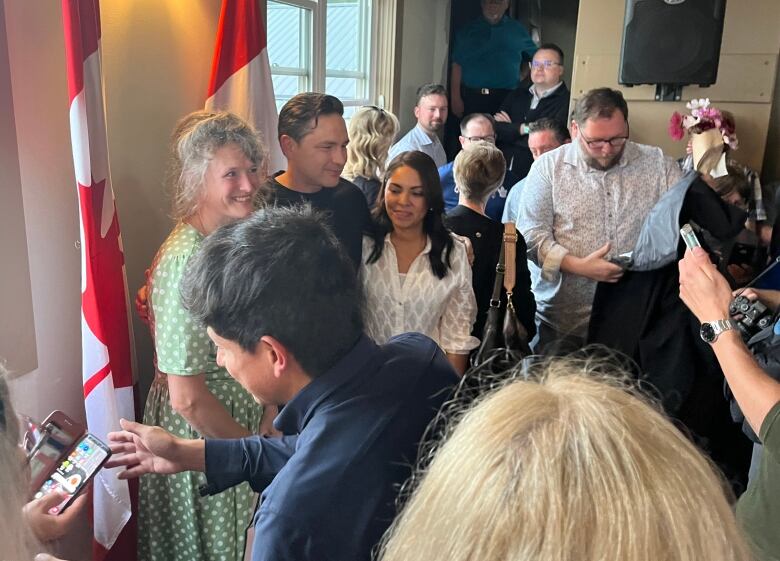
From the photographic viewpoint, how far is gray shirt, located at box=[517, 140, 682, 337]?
221 centimetres

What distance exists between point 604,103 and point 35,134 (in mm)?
1682

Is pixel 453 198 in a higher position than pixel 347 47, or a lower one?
lower

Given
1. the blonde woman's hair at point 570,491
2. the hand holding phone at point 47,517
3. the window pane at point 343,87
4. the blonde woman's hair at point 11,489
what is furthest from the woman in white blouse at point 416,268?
the window pane at point 343,87

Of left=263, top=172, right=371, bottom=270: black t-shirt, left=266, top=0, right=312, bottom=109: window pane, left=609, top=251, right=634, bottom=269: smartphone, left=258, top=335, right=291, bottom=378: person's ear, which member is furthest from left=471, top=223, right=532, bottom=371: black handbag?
left=266, top=0, right=312, bottom=109: window pane

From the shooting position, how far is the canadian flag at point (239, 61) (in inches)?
81.9

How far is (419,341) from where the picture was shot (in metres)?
1.08

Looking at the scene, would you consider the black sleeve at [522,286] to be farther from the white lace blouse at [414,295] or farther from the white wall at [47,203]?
the white wall at [47,203]

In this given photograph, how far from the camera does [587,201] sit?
7.28 ft

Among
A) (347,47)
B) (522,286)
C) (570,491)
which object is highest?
(347,47)

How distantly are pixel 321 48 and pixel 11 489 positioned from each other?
3.24 metres

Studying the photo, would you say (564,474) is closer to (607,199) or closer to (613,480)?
(613,480)

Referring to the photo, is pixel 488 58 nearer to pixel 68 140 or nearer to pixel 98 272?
pixel 68 140

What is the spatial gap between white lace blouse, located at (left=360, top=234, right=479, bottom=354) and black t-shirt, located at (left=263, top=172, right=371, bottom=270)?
0.04 metres

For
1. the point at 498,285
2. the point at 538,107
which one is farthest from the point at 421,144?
the point at 498,285
